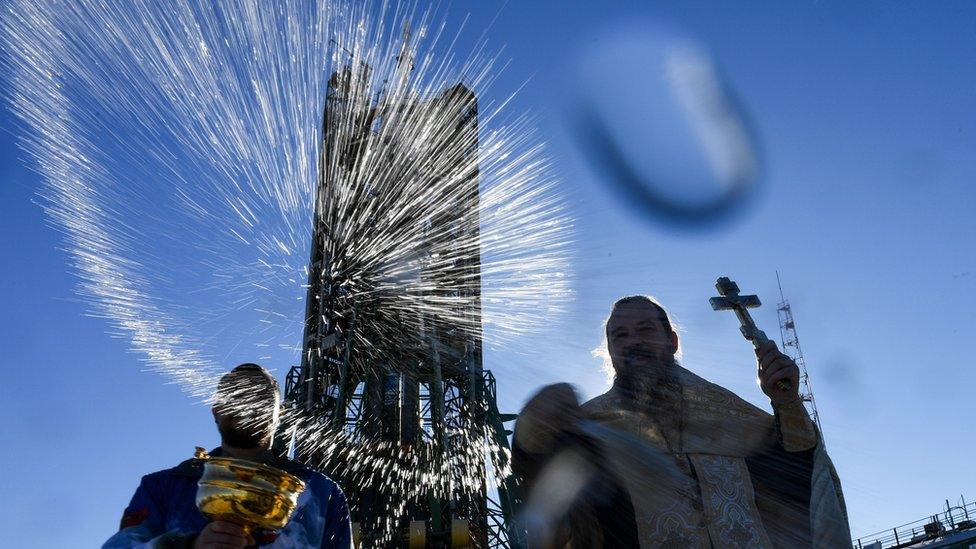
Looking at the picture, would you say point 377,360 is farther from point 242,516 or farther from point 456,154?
point 242,516

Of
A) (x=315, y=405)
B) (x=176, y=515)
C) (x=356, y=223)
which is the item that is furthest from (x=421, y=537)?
(x=176, y=515)

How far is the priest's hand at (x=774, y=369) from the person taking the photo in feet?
7.70

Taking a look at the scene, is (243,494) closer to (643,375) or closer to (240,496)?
(240,496)

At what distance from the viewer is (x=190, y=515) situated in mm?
2465

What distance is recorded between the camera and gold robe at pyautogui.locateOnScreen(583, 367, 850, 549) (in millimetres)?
2395

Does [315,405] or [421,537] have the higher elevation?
[315,405]

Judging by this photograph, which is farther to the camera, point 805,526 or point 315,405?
point 315,405

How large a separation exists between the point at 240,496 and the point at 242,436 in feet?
1.62

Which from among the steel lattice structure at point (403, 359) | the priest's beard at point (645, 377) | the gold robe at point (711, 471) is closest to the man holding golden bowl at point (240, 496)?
the gold robe at point (711, 471)

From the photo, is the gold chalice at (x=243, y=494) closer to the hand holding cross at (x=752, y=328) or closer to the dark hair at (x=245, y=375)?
the dark hair at (x=245, y=375)

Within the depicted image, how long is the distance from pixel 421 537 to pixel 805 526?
8.09 m

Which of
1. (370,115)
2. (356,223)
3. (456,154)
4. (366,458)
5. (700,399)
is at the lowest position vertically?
(366,458)

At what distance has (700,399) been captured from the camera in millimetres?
2787

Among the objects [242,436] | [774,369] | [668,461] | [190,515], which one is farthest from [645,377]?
[190,515]
